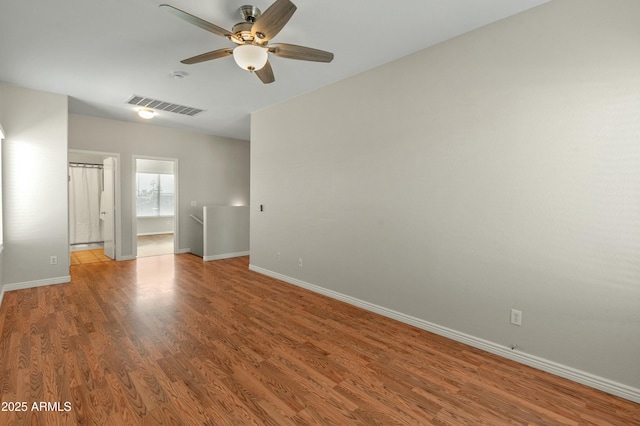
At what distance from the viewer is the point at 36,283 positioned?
166 inches

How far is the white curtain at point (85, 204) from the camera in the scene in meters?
7.28

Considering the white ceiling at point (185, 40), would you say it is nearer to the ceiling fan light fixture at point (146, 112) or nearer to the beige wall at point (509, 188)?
the beige wall at point (509, 188)

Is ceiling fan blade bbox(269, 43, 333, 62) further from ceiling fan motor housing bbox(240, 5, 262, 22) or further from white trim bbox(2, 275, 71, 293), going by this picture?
white trim bbox(2, 275, 71, 293)

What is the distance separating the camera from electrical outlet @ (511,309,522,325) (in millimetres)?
2406

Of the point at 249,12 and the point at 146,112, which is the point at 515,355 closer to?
the point at 249,12

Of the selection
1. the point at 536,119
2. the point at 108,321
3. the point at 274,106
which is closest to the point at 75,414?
the point at 108,321

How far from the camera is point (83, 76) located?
12.0 feet

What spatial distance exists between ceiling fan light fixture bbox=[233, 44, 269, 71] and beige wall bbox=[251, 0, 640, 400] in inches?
59.6

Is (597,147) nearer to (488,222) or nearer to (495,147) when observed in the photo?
(495,147)

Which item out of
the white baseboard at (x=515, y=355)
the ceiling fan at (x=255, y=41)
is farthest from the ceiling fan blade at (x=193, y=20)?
the white baseboard at (x=515, y=355)

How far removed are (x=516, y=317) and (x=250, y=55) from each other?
10.00 feet

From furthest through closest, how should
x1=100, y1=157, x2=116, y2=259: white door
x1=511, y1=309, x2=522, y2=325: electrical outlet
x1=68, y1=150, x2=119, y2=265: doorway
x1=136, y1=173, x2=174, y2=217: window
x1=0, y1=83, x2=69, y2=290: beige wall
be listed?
x1=136, y1=173, x2=174, y2=217: window, x1=68, y1=150, x2=119, y2=265: doorway, x1=100, y1=157, x2=116, y2=259: white door, x1=0, y1=83, x2=69, y2=290: beige wall, x1=511, y1=309, x2=522, y2=325: electrical outlet

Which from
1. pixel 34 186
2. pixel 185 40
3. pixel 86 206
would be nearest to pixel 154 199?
pixel 86 206

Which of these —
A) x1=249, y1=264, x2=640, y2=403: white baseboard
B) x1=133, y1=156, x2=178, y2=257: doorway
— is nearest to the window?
x1=133, y1=156, x2=178, y2=257: doorway
